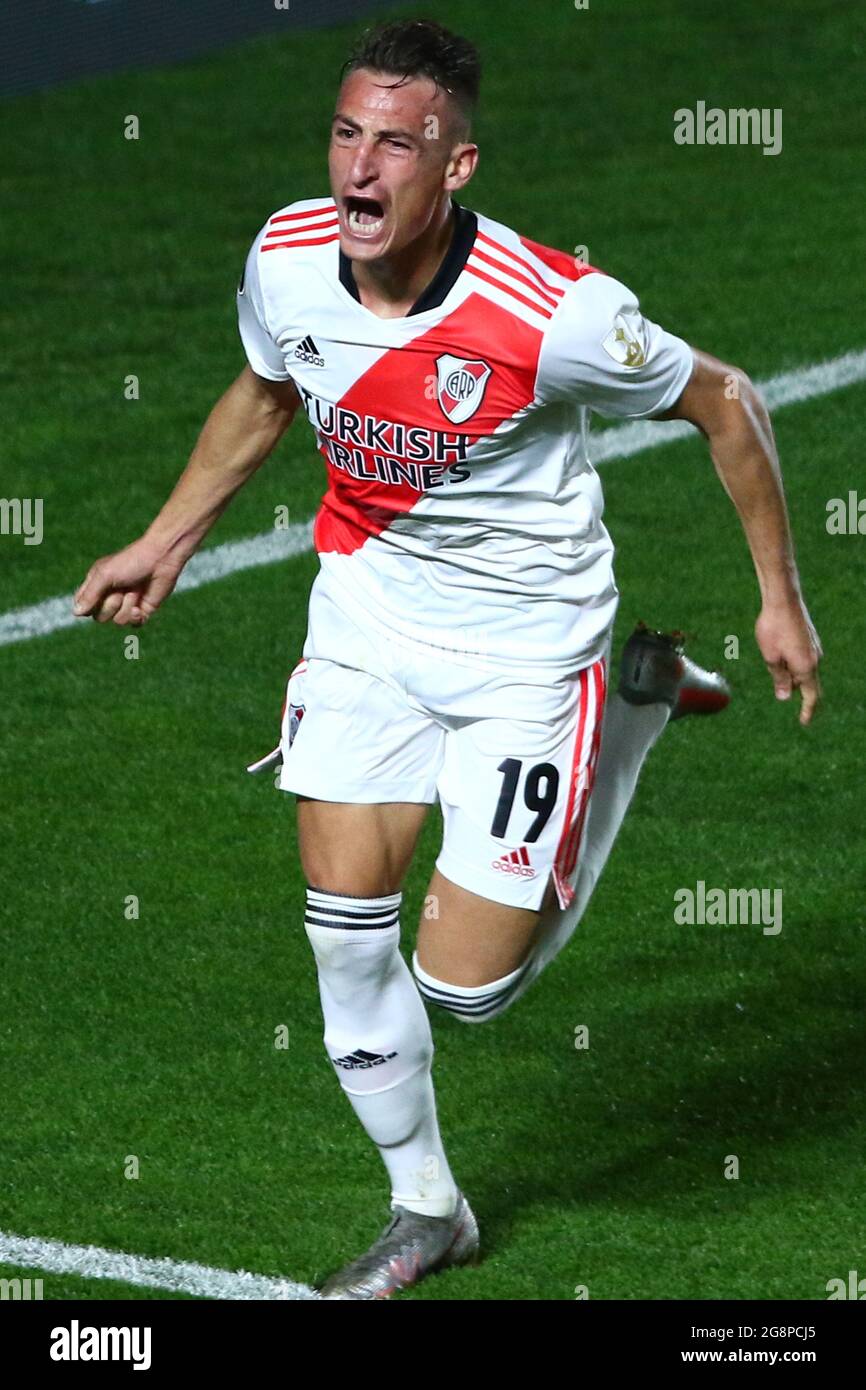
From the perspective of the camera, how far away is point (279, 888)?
668cm

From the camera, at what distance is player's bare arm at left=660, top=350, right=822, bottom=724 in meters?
4.60

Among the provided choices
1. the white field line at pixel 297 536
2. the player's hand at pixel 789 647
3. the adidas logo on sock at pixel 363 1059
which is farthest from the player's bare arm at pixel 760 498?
the white field line at pixel 297 536

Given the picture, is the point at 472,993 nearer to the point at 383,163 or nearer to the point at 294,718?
the point at 294,718

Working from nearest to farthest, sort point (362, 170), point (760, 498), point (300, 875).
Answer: point (362, 170), point (760, 498), point (300, 875)

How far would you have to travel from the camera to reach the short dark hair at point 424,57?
4.45 metres

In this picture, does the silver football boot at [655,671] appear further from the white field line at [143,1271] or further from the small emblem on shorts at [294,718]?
the white field line at [143,1271]

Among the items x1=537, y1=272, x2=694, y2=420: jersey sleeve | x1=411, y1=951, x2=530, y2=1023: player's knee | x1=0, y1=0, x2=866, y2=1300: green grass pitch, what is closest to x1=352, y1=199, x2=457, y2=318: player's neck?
x1=537, y1=272, x2=694, y2=420: jersey sleeve

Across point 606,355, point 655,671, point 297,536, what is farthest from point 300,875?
point 297,536

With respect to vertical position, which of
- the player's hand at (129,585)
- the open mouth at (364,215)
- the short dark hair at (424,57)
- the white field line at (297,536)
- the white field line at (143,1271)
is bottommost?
the white field line at (143,1271)

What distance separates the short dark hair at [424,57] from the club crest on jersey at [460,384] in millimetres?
423

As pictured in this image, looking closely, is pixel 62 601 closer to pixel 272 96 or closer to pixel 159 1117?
pixel 159 1117

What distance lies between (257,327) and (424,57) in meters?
0.65

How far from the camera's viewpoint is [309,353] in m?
4.66

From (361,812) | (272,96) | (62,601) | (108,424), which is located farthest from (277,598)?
(272,96)
